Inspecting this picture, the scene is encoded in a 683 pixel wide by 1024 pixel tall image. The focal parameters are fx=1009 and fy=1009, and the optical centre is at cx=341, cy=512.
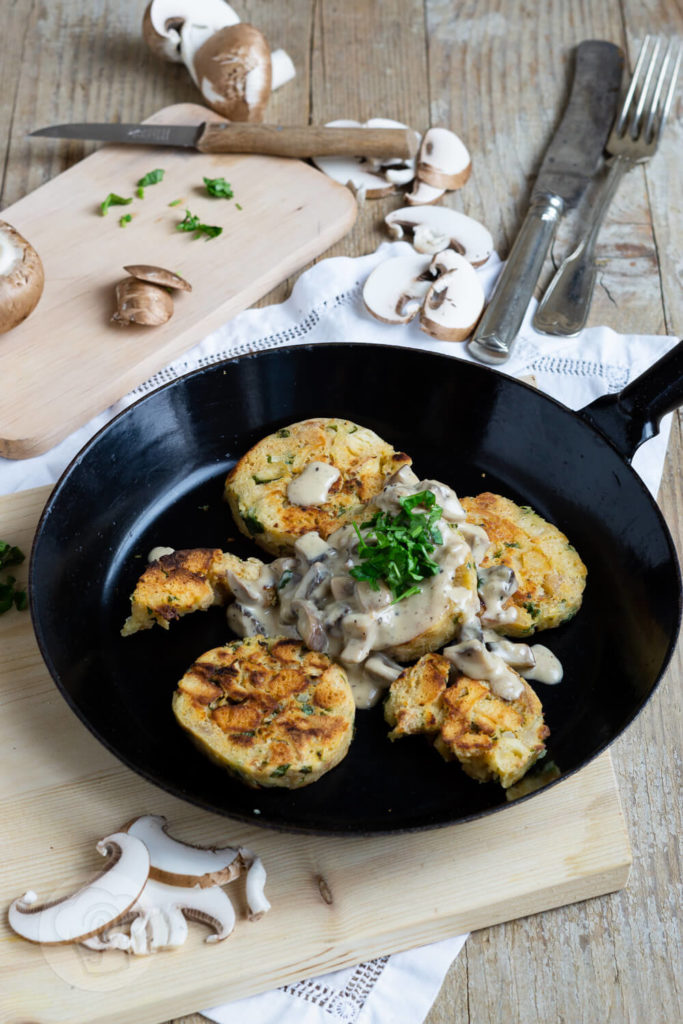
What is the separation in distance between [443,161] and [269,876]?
3.28 metres

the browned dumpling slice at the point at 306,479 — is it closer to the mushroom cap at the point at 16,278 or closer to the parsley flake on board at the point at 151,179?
the mushroom cap at the point at 16,278

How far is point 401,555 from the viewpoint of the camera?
9.30 ft

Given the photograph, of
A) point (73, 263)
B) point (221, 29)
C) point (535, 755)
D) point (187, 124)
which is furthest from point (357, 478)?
point (221, 29)

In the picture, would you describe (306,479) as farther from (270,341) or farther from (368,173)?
(368,173)

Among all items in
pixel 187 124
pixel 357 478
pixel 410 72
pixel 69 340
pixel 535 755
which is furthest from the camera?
pixel 410 72

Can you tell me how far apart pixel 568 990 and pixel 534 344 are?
242cm

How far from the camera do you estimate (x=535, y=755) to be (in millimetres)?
2740

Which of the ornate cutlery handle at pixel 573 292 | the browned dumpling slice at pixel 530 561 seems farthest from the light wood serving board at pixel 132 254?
the browned dumpling slice at pixel 530 561

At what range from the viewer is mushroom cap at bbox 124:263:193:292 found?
393cm

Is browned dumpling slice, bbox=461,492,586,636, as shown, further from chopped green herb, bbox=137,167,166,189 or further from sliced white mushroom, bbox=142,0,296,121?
sliced white mushroom, bbox=142,0,296,121

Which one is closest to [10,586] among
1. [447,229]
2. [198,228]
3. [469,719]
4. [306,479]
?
[306,479]

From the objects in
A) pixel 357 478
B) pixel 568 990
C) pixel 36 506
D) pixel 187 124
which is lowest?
pixel 568 990

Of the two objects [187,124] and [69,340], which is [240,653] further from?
[187,124]

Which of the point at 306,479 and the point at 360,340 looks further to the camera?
Result: the point at 360,340
